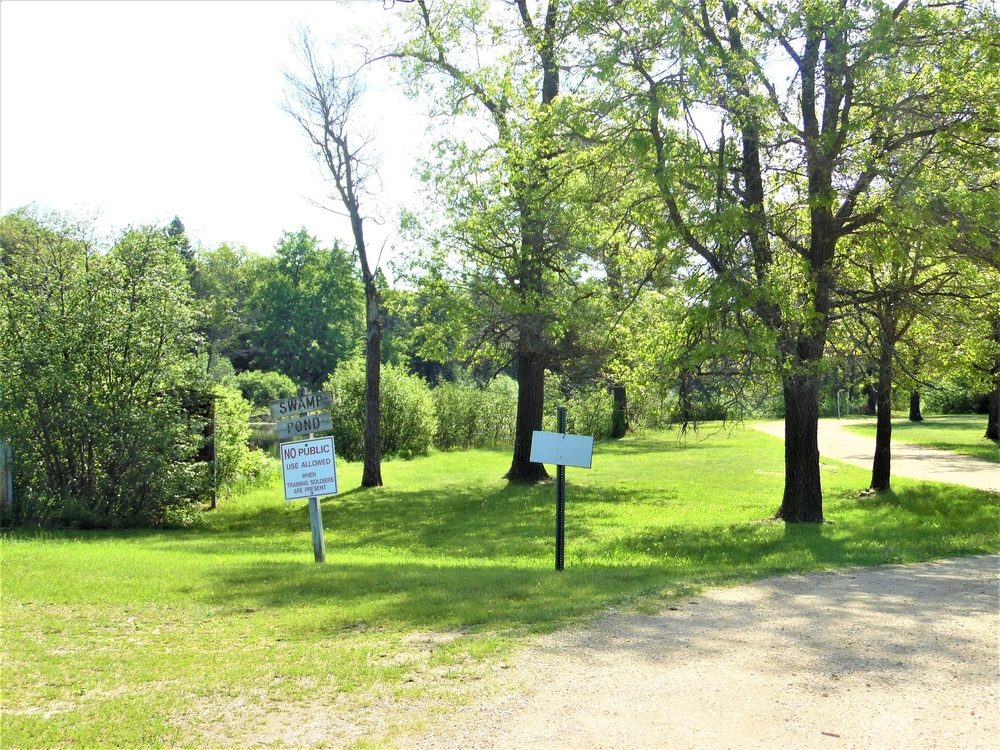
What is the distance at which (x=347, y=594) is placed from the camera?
8.32m

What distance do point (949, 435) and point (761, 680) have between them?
39.3 metres

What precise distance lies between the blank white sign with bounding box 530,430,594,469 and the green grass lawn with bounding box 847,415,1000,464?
23.5 metres

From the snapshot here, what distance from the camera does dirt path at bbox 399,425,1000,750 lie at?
461cm

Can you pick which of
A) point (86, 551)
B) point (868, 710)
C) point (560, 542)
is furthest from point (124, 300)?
point (868, 710)

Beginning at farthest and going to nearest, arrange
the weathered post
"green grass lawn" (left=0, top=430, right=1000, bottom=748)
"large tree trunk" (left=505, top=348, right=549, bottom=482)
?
"large tree trunk" (left=505, top=348, right=549, bottom=482) → the weathered post → "green grass lawn" (left=0, top=430, right=1000, bottom=748)

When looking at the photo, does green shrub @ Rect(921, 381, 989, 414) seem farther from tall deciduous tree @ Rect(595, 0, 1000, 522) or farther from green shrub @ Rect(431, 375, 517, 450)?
tall deciduous tree @ Rect(595, 0, 1000, 522)

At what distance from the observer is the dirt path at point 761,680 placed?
15.1ft

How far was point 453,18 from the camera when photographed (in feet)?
72.7

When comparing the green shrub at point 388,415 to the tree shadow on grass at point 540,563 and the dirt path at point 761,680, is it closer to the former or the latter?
the tree shadow on grass at point 540,563

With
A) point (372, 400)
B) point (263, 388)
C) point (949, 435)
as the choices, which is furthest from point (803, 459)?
point (263, 388)

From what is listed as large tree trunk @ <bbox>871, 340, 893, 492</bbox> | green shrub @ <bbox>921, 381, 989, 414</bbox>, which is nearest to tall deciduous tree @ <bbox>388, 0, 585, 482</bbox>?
large tree trunk @ <bbox>871, 340, 893, 492</bbox>

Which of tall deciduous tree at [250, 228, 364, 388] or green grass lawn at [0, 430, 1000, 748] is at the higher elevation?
tall deciduous tree at [250, 228, 364, 388]

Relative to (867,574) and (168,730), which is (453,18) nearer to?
(867,574)

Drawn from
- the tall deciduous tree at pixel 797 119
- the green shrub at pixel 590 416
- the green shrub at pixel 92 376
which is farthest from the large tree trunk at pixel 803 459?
the green shrub at pixel 590 416
